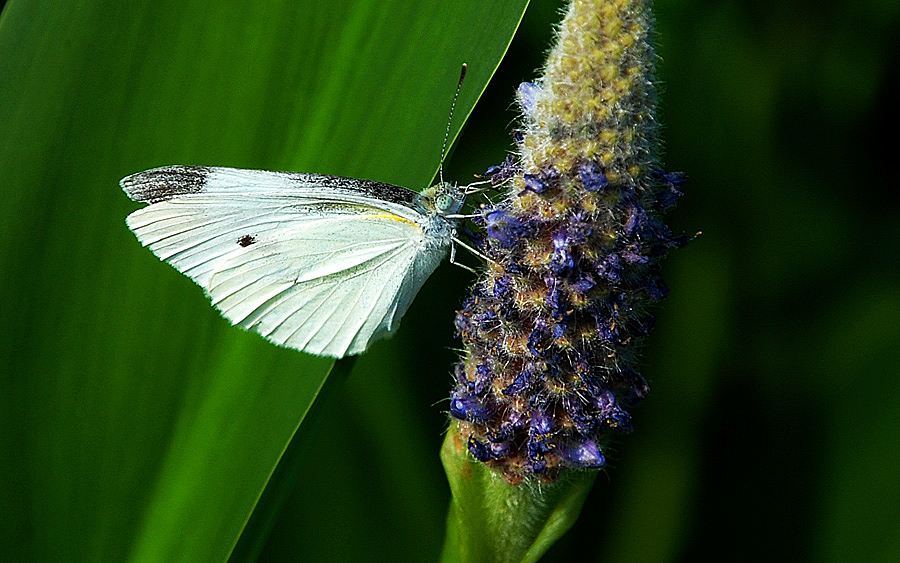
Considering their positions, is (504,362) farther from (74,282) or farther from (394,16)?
(74,282)

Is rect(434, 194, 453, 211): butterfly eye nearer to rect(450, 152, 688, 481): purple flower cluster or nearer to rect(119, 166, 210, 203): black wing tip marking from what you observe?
rect(450, 152, 688, 481): purple flower cluster

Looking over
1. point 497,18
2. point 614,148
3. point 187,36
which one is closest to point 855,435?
point 614,148

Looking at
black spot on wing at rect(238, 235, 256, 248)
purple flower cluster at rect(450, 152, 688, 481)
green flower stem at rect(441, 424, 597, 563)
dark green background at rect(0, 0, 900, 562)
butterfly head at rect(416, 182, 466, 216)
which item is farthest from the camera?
black spot on wing at rect(238, 235, 256, 248)

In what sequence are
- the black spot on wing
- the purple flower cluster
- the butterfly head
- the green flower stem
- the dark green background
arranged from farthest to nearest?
the black spot on wing, the butterfly head, the dark green background, the green flower stem, the purple flower cluster

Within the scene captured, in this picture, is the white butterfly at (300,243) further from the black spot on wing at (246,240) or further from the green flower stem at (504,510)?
the green flower stem at (504,510)

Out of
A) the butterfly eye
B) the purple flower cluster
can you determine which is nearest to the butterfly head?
the butterfly eye

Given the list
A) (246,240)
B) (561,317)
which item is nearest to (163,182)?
(246,240)

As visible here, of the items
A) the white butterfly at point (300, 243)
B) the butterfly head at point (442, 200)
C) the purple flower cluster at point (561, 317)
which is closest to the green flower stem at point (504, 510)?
the purple flower cluster at point (561, 317)
